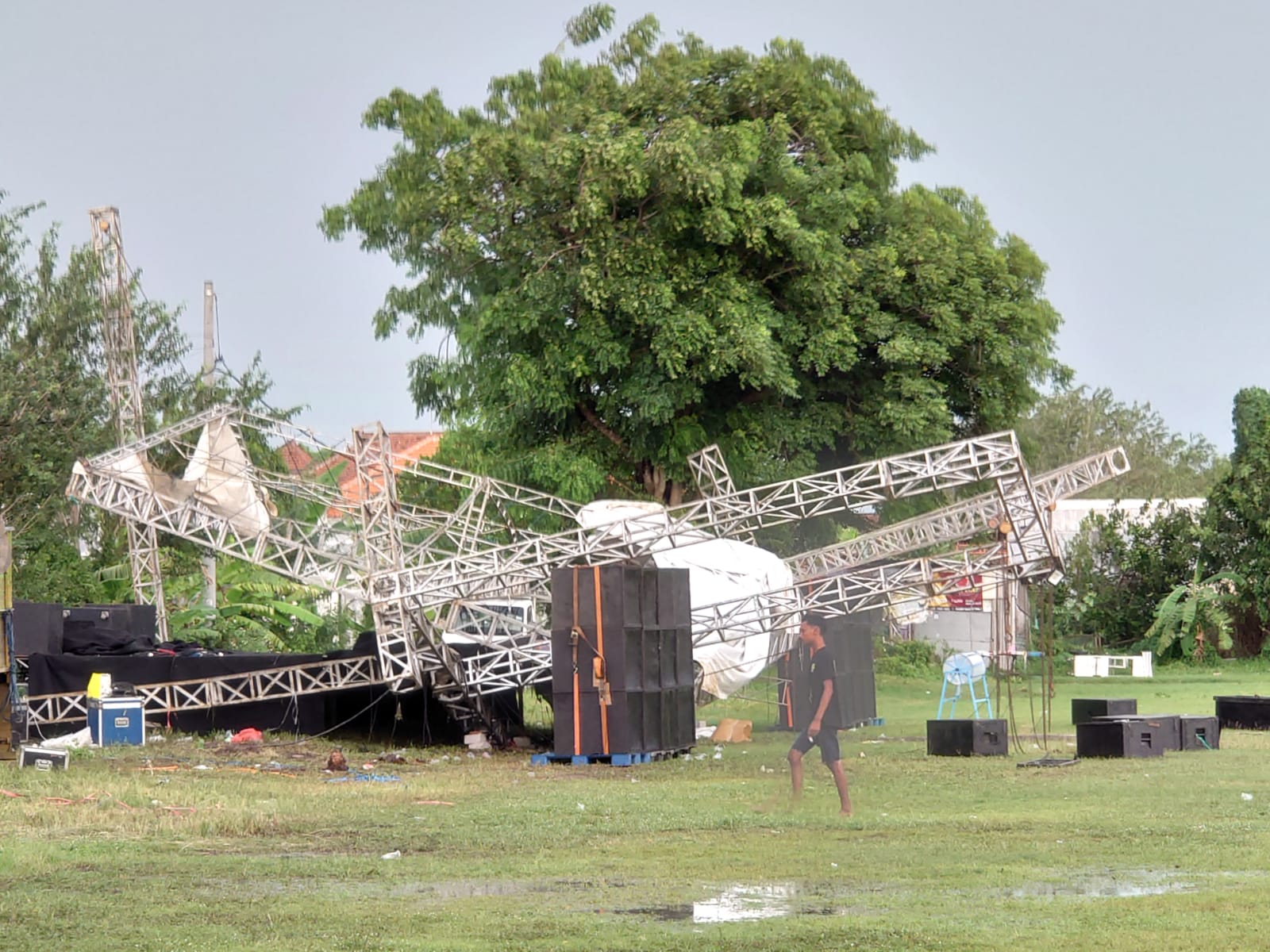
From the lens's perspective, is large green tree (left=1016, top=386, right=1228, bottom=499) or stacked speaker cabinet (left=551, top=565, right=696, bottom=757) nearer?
stacked speaker cabinet (left=551, top=565, right=696, bottom=757)

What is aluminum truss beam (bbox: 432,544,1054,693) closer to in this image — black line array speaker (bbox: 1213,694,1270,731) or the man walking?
black line array speaker (bbox: 1213,694,1270,731)

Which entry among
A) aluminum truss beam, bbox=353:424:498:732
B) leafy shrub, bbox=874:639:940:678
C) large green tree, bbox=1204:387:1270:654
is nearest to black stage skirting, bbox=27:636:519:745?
aluminum truss beam, bbox=353:424:498:732

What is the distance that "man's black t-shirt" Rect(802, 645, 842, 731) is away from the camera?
47.5 feet

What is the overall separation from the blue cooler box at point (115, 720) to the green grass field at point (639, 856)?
2.22m

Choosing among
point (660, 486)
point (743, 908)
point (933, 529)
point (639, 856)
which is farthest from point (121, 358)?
point (743, 908)

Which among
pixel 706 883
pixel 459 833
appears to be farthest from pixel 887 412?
pixel 706 883

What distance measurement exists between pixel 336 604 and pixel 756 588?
15.6 meters

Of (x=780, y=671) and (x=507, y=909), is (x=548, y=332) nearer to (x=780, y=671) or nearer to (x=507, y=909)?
(x=780, y=671)

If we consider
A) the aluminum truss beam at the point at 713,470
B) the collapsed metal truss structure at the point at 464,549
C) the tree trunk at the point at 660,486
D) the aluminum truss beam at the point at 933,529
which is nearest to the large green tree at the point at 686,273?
the tree trunk at the point at 660,486

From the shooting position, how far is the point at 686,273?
3356 centimetres

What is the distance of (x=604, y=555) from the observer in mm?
22594

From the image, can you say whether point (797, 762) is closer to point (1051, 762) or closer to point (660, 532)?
point (1051, 762)

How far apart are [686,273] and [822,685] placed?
1991 cm

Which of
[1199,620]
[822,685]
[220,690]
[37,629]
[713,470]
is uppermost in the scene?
[713,470]
